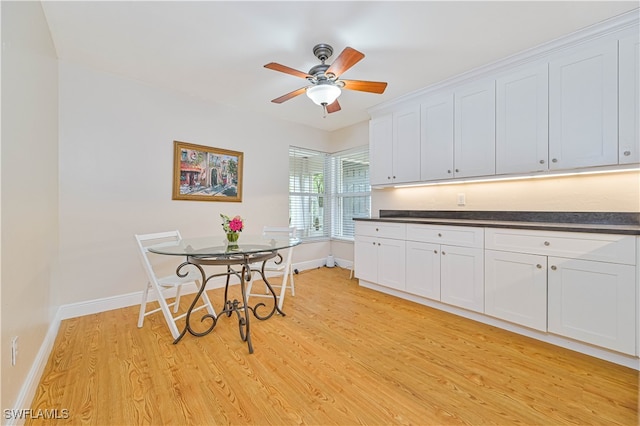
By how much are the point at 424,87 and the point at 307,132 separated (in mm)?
2080

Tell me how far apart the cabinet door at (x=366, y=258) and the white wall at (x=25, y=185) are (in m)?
3.00

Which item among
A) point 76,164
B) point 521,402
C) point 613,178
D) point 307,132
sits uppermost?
point 307,132

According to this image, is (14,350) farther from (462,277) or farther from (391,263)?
(462,277)

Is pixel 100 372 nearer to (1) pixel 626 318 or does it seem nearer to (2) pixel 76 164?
(2) pixel 76 164

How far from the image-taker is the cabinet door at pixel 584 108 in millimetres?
2033

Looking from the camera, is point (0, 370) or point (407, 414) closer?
point (0, 370)

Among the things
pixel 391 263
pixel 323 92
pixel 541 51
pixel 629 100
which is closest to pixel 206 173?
pixel 323 92

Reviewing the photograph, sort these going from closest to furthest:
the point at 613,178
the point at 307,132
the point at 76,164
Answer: the point at 613,178
the point at 76,164
the point at 307,132

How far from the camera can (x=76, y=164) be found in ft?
8.46

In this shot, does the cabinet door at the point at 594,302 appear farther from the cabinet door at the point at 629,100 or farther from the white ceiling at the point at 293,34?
the white ceiling at the point at 293,34

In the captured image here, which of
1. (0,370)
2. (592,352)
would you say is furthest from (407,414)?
(0,370)

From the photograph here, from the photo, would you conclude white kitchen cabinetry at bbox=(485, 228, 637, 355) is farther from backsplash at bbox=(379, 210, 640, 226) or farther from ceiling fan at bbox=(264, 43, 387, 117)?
ceiling fan at bbox=(264, 43, 387, 117)

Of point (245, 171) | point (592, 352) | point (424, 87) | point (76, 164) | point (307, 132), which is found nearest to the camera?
point (592, 352)

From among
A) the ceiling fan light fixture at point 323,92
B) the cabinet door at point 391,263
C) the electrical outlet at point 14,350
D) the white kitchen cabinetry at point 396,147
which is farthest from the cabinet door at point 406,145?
the electrical outlet at point 14,350
